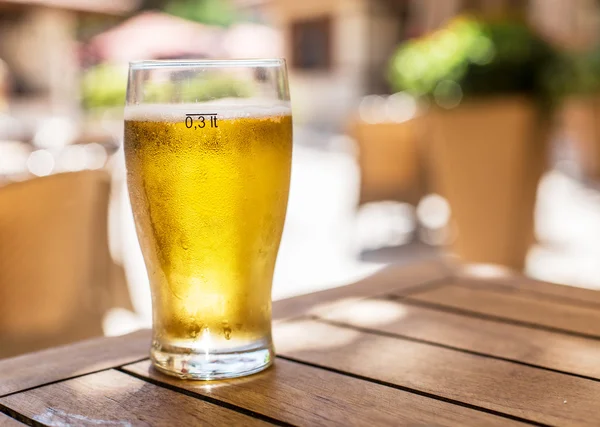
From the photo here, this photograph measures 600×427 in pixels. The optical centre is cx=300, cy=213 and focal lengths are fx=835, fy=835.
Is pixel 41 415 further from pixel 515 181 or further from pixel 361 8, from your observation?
pixel 361 8

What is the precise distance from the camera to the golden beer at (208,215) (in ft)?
2.14

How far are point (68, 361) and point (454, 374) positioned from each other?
325 millimetres

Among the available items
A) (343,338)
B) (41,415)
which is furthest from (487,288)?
(41,415)

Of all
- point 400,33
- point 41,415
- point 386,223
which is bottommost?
point 386,223

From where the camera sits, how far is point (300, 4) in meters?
14.8

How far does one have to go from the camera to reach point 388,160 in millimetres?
4867

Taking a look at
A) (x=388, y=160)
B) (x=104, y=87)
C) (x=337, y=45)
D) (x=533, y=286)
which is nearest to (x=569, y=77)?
(x=388, y=160)

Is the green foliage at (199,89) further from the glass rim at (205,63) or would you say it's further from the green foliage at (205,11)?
the green foliage at (205,11)

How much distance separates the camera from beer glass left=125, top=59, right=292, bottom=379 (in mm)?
654

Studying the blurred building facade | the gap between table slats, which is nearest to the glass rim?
the gap between table slats

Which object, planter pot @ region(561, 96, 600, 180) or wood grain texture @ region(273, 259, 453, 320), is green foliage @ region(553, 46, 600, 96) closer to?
wood grain texture @ region(273, 259, 453, 320)

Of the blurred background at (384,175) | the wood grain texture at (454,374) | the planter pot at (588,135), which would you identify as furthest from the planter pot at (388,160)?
the wood grain texture at (454,374)

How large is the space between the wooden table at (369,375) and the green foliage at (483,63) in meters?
2.37

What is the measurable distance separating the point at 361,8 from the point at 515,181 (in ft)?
35.5
